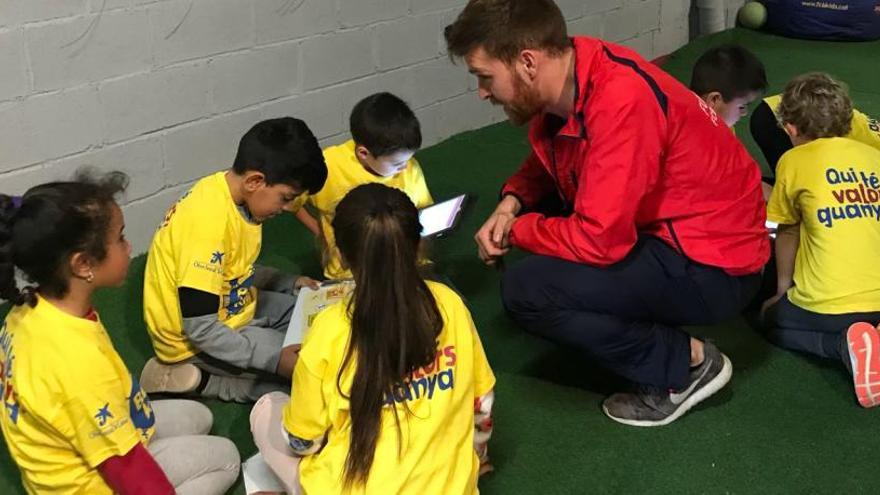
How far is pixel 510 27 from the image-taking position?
1.80 metres

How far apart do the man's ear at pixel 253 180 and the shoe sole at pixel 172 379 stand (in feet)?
1.61

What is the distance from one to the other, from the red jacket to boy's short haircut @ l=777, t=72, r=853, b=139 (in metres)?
0.42

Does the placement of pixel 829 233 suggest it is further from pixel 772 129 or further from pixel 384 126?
pixel 384 126

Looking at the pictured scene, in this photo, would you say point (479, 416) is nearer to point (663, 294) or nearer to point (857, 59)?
point (663, 294)

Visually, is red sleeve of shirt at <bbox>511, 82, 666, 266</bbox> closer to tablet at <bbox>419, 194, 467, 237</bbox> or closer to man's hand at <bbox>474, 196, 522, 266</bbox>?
man's hand at <bbox>474, 196, 522, 266</bbox>

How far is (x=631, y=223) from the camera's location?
74.7 inches

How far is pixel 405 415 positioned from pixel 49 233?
2.18 feet

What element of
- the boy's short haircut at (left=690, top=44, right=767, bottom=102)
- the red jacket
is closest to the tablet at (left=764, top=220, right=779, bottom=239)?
the boy's short haircut at (left=690, top=44, right=767, bottom=102)

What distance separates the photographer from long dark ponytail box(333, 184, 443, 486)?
145cm

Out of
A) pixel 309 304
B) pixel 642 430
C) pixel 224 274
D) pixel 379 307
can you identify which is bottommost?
pixel 642 430

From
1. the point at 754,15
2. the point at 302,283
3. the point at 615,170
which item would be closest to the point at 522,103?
the point at 615,170

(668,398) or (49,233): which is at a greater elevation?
(49,233)

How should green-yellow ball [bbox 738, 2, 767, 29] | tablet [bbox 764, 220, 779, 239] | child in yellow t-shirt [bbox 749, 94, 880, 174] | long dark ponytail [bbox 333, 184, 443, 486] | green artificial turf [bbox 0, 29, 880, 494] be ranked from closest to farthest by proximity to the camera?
long dark ponytail [bbox 333, 184, 443, 486]
green artificial turf [bbox 0, 29, 880, 494]
tablet [bbox 764, 220, 779, 239]
child in yellow t-shirt [bbox 749, 94, 880, 174]
green-yellow ball [bbox 738, 2, 767, 29]

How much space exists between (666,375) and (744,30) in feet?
13.7
